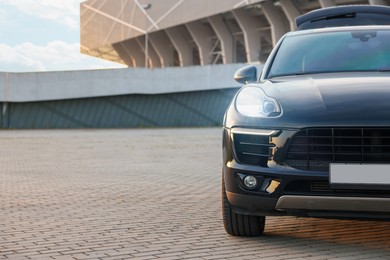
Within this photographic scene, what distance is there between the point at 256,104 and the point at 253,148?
40 cm

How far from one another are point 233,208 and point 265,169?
1.69 feet

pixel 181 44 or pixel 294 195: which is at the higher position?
pixel 181 44

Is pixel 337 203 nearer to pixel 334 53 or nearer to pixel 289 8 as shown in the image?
pixel 334 53

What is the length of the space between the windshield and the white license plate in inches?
57.2

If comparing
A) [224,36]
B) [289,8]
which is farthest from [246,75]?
[224,36]

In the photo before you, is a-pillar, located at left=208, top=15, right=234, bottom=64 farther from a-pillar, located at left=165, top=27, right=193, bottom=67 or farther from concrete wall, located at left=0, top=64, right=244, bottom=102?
concrete wall, located at left=0, top=64, right=244, bottom=102

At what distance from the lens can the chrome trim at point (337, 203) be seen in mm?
3729

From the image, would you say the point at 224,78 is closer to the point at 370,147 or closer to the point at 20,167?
the point at 20,167

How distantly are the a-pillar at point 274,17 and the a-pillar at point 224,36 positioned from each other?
706 cm

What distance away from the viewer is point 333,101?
13.2ft

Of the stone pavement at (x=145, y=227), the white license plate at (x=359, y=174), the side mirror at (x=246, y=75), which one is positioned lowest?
the stone pavement at (x=145, y=227)

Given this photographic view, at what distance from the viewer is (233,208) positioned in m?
4.30

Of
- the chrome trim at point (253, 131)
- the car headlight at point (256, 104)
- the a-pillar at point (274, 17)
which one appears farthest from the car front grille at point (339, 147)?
the a-pillar at point (274, 17)

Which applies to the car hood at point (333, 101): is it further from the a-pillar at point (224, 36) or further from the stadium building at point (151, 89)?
the a-pillar at point (224, 36)
